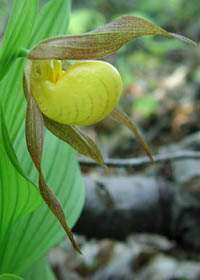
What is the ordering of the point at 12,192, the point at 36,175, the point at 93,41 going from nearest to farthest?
the point at 93,41 < the point at 12,192 < the point at 36,175

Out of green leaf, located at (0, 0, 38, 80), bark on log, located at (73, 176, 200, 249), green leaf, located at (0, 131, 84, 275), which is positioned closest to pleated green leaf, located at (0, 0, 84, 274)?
green leaf, located at (0, 131, 84, 275)

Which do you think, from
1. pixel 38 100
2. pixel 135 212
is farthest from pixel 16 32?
pixel 135 212

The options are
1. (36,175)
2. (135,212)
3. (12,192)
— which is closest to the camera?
(12,192)

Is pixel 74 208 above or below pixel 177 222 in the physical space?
above

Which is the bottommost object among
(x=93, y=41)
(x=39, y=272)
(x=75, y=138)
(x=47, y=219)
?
(x=39, y=272)

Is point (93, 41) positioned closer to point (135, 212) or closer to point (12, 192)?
point (12, 192)

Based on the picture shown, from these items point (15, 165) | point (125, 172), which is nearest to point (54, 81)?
point (15, 165)

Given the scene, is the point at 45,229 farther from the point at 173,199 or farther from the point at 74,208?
the point at 173,199

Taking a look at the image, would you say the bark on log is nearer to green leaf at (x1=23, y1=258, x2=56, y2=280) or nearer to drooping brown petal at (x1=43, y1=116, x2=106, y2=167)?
green leaf at (x1=23, y1=258, x2=56, y2=280)
